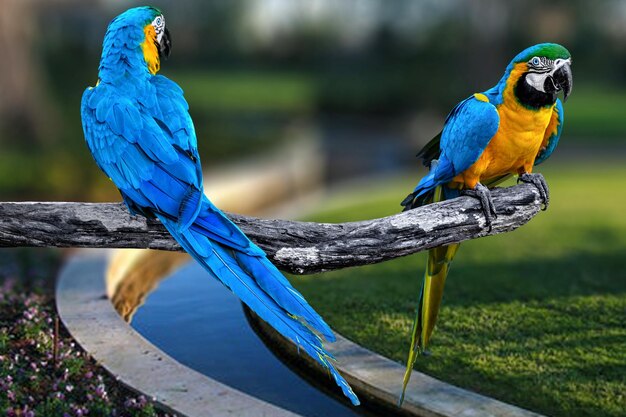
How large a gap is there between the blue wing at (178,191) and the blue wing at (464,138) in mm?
951

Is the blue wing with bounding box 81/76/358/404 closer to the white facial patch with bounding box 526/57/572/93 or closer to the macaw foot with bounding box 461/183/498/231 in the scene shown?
the macaw foot with bounding box 461/183/498/231

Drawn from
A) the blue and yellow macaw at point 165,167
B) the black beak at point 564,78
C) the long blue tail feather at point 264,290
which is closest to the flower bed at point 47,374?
the blue and yellow macaw at point 165,167

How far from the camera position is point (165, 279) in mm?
6145

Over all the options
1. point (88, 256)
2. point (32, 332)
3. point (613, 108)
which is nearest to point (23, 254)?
point (88, 256)

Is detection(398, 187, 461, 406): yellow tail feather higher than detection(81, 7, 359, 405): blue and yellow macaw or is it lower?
lower

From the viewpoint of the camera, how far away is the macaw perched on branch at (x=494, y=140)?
3170 millimetres

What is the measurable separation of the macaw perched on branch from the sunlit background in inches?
32.2

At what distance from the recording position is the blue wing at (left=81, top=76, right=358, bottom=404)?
2.71 m

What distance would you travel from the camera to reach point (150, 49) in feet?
10.8

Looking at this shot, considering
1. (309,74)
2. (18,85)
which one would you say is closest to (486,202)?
(18,85)

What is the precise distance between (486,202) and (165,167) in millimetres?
1384

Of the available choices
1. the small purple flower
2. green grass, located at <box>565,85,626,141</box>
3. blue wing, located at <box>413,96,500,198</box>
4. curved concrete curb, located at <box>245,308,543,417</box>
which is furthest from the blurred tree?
green grass, located at <box>565,85,626,141</box>

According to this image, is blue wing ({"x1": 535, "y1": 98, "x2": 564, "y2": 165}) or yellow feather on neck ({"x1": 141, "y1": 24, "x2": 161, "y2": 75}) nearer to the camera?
yellow feather on neck ({"x1": 141, "y1": 24, "x2": 161, "y2": 75})

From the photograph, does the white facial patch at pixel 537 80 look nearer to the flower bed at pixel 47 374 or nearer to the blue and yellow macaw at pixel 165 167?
the blue and yellow macaw at pixel 165 167
